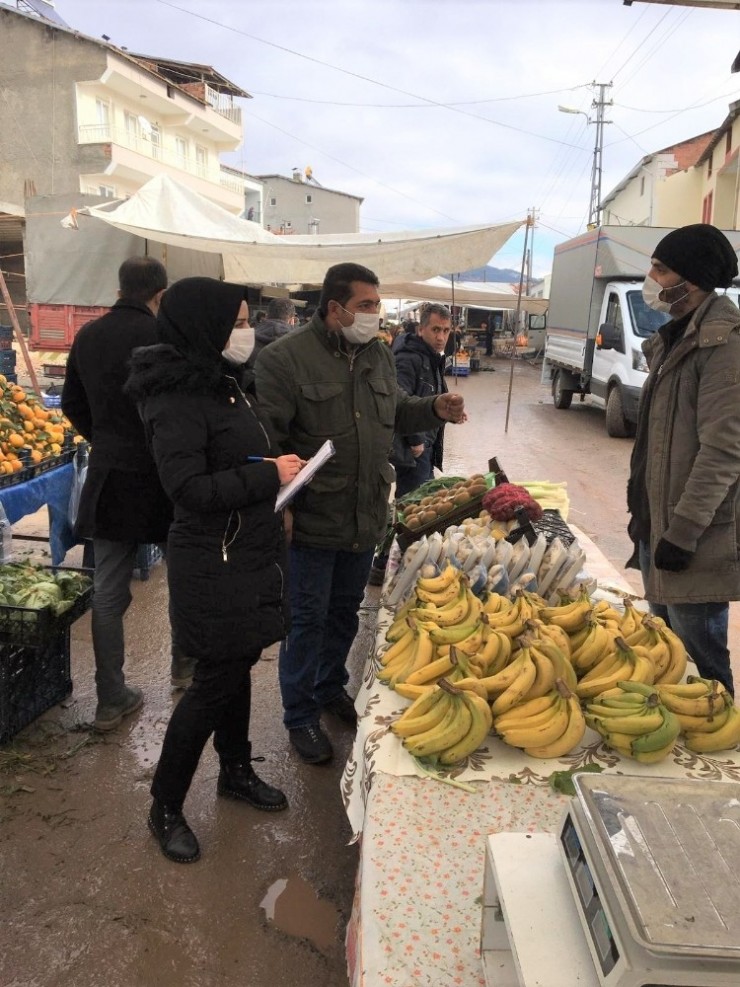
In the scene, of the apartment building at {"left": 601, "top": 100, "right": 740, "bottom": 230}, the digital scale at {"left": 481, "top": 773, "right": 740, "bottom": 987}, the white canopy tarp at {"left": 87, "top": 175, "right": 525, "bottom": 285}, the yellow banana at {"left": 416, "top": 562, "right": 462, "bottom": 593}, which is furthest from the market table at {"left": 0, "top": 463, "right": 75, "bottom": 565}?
the apartment building at {"left": 601, "top": 100, "right": 740, "bottom": 230}

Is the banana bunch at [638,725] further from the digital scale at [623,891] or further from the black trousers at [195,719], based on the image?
the black trousers at [195,719]

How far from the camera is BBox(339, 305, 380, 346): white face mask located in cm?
295

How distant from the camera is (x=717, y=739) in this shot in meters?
2.12

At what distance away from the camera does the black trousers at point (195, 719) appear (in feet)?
8.14

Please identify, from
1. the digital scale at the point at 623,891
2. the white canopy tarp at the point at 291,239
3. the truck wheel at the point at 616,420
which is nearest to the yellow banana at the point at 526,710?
the digital scale at the point at 623,891

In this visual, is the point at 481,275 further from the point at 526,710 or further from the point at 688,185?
the point at 526,710

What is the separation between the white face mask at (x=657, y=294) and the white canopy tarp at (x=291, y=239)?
4682mm

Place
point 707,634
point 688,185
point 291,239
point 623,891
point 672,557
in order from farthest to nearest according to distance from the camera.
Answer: point 688,185 → point 291,239 → point 707,634 → point 672,557 → point 623,891

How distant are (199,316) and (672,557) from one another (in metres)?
1.88

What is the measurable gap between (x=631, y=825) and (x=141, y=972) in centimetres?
182

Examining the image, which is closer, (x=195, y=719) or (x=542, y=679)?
(x=542, y=679)

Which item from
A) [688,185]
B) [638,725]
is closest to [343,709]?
[638,725]

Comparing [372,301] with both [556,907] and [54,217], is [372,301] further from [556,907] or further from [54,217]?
[54,217]

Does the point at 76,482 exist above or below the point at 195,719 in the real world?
above
